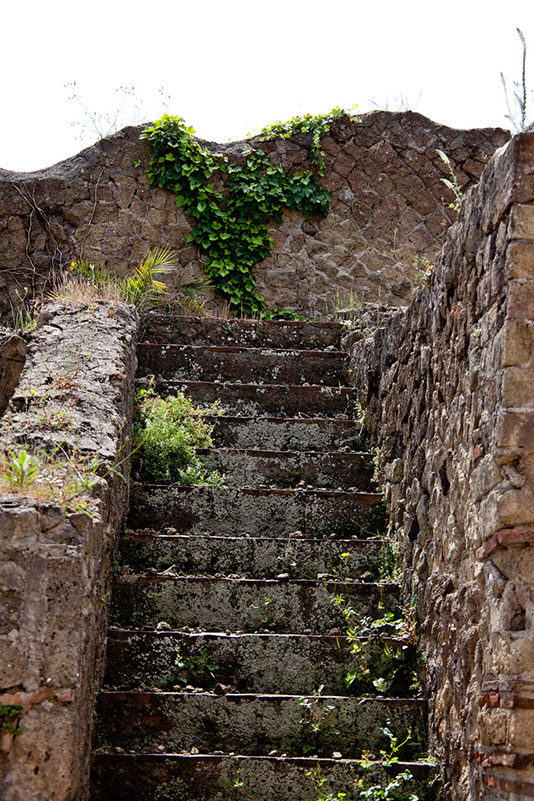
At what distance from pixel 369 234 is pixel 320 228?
0.53m

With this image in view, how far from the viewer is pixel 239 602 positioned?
174 inches

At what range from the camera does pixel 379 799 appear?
356 centimetres

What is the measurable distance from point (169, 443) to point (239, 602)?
1.27m

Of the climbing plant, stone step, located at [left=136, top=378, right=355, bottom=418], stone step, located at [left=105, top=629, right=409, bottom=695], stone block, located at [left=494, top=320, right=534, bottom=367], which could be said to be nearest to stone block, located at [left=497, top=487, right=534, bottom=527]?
stone block, located at [left=494, top=320, right=534, bottom=367]

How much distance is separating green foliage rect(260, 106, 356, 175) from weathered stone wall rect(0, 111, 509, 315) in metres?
0.09

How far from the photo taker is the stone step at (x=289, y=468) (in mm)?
5363

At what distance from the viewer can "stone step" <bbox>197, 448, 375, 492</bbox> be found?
211 inches

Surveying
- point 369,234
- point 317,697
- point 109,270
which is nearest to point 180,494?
point 317,697

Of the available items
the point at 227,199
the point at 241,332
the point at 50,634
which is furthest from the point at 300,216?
the point at 50,634

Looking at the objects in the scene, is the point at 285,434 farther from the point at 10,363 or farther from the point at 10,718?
the point at 10,718

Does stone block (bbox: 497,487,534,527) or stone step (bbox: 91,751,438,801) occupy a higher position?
stone block (bbox: 497,487,534,527)

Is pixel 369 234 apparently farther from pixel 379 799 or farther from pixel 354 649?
pixel 379 799

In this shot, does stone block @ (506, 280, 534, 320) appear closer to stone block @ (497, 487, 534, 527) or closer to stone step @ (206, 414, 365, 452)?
stone block @ (497, 487, 534, 527)

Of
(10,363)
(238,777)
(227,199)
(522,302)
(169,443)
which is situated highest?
(227,199)
